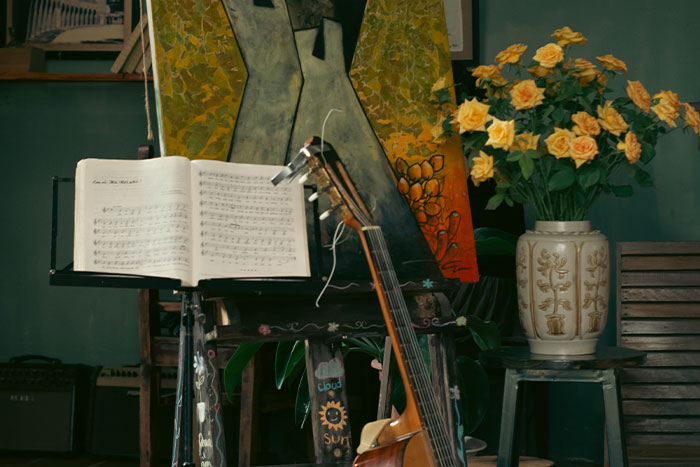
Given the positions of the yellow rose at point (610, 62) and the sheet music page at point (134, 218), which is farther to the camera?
the yellow rose at point (610, 62)

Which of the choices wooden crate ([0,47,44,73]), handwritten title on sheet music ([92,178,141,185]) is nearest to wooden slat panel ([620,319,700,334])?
handwritten title on sheet music ([92,178,141,185])

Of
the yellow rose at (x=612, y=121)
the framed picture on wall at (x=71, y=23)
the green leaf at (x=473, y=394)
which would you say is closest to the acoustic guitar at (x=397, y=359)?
the yellow rose at (x=612, y=121)

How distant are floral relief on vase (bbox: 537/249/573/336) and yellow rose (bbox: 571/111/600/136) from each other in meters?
0.26

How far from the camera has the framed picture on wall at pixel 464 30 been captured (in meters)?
3.12

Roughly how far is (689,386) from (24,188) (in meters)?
2.71

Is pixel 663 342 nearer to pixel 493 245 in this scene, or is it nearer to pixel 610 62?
pixel 493 245

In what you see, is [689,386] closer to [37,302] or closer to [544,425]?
[544,425]

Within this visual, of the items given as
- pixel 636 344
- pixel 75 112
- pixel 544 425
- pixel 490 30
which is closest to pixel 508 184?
pixel 636 344

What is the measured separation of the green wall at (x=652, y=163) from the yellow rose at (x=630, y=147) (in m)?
1.36

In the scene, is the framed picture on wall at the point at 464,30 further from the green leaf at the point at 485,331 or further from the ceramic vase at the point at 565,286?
the ceramic vase at the point at 565,286

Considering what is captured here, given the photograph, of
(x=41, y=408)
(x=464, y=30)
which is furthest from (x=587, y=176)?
(x=41, y=408)

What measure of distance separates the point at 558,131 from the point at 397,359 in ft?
2.10

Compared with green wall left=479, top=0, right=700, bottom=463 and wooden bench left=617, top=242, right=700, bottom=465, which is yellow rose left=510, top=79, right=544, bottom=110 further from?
green wall left=479, top=0, right=700, bottom=463

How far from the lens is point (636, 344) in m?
2.16
